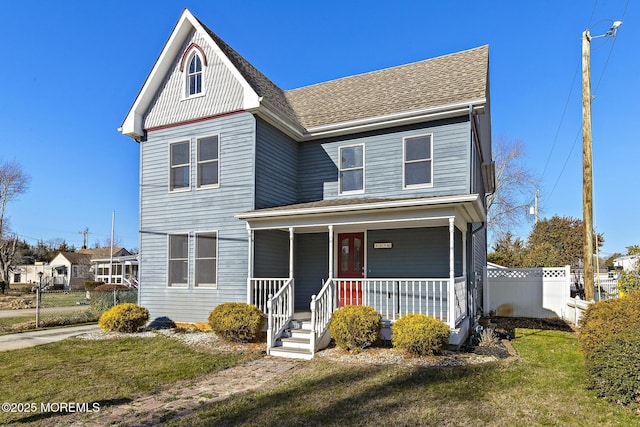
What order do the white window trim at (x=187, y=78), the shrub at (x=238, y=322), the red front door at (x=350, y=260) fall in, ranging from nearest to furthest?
the shrub at (x=238, y=322), the red front door at (x=350, y=260), the white window trim at (x=187, y=78)

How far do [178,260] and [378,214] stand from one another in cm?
637

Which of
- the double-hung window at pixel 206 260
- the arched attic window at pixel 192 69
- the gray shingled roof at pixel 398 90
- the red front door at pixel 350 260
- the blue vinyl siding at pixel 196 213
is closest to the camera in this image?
the gray shingled roof at pixel 398 90

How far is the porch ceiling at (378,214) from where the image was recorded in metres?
8.97

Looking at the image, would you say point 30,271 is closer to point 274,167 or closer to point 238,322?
point 274,167

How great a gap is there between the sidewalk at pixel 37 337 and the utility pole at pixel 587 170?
14.9m

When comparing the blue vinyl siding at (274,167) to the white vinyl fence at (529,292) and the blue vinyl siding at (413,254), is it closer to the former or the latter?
the blue vinyl siding at (413,254)

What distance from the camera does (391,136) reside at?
456 inches

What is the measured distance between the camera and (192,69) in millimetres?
12680

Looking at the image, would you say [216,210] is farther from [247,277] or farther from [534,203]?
[534,203]

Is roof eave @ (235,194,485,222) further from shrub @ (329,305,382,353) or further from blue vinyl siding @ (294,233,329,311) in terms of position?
shrub @ (329,305,382,353)

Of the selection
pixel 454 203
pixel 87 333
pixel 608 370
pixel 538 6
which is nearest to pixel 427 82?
pixel 538 6

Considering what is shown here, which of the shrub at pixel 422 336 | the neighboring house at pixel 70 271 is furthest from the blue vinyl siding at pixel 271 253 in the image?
the neighboring house at pixel 70 271

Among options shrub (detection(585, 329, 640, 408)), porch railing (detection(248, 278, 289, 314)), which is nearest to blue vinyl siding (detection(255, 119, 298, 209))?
porch railing (detection(248, 278, 289, 314))

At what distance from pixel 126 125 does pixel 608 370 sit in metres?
13.3
